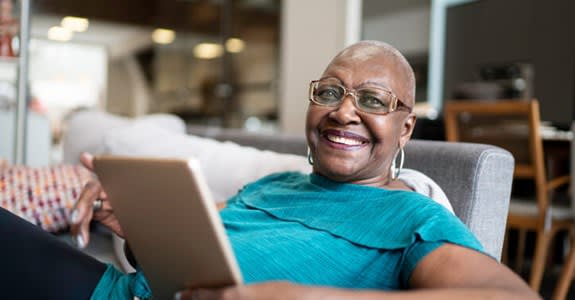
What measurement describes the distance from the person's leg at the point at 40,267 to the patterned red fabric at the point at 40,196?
2.04 ft

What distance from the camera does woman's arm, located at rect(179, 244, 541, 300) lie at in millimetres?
725

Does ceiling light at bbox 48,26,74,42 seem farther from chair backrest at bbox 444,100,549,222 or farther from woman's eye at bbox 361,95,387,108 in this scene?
woman's eye at bbox 361,95,387,108

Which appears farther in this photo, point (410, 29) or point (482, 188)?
point (410, 29)

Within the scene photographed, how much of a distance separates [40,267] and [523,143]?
6.79 feet

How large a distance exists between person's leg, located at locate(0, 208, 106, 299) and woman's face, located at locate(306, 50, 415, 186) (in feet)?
1.58

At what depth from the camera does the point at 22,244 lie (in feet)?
3.74

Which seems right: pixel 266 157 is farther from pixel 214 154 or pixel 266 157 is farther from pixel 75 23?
pixel 75 23

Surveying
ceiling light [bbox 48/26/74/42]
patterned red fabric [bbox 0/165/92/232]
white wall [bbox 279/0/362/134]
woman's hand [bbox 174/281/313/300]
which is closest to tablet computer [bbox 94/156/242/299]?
woman's hand [bbox 174/281/313/300]

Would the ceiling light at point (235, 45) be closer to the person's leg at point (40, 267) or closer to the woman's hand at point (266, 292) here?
the person's leg at point (40, 267)

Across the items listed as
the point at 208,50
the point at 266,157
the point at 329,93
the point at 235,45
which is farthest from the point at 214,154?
the point at 208,50

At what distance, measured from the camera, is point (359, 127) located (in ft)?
3.73

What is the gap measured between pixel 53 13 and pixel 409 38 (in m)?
3.52

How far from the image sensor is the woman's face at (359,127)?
1.13 m

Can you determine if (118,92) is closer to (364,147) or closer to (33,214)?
(33,214)
